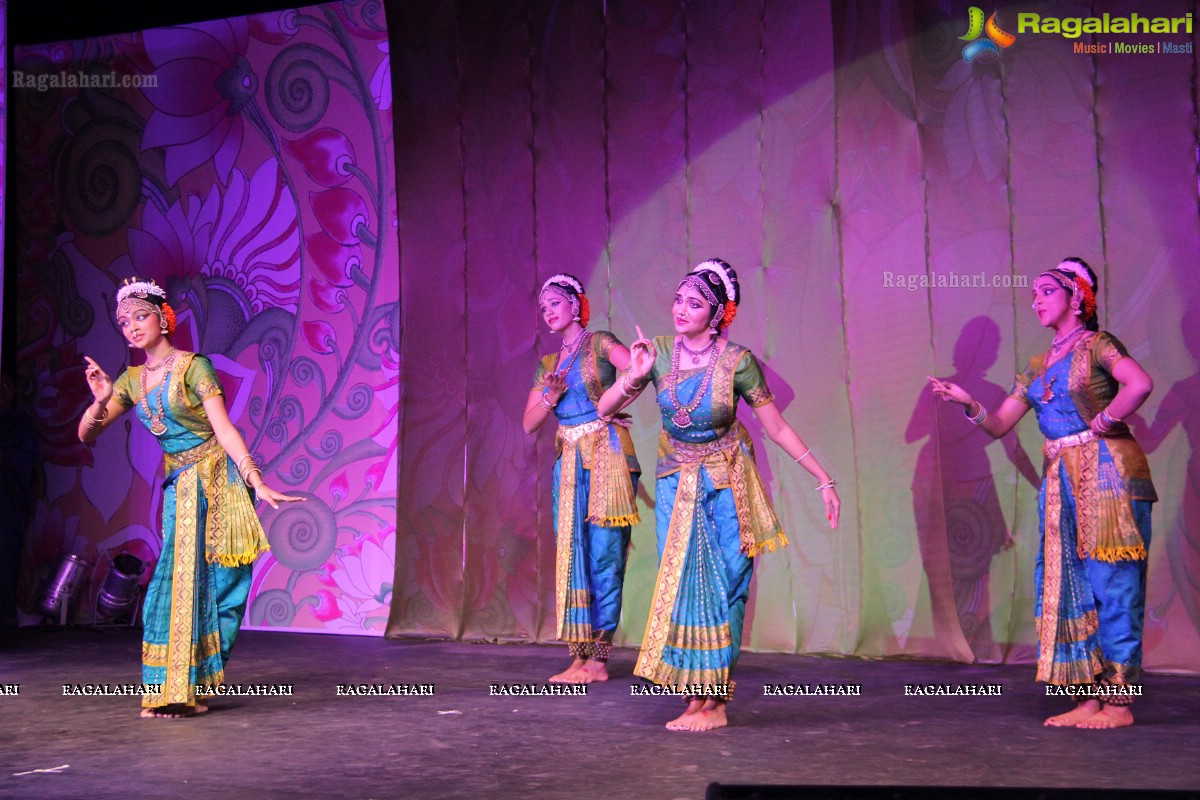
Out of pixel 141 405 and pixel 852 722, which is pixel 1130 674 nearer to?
pixel 852 722

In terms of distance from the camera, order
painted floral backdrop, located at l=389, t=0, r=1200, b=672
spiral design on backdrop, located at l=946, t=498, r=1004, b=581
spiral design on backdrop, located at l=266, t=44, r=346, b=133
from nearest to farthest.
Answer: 1. painted floral backdrop, located at l=389, t=0, r=1200, b=672
2. spiral design on backdrop, located at l=946, t=498, r=1004, b=581
3. spiral design on backdrop, located at l=266, t=44, r=346, b=133

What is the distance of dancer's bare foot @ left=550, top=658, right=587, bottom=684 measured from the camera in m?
4.65

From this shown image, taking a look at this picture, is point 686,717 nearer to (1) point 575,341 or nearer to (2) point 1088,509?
(2) point 1088,509

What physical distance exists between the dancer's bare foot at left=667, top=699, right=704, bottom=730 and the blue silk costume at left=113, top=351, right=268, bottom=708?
4.76 ft

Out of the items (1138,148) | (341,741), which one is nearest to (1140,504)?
(1138,148)

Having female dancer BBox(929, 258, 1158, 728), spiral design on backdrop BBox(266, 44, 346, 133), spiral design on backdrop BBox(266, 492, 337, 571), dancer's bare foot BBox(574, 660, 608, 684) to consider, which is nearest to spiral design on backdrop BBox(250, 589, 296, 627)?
spiral design on backdrop BBox(266, 492, 337, 571)

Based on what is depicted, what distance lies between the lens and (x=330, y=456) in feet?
21.0

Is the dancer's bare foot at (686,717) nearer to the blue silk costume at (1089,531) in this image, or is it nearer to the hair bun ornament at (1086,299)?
the blue silk costume at (1089,531)

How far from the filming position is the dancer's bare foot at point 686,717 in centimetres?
376

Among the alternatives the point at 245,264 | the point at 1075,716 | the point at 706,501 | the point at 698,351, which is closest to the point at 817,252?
the point at 698,351

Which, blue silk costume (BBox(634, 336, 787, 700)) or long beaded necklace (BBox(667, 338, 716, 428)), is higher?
long beaded necklace (BBox(667, 338, 716, 428))

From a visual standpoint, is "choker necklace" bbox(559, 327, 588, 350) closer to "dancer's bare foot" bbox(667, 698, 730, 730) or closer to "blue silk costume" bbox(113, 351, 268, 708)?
"blue silk costume" bbox(113, 351, 268, 708)

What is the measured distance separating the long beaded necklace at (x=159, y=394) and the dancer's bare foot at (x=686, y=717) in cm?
189

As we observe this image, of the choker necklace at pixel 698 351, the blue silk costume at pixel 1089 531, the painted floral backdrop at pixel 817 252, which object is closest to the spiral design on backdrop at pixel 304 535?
the painted floral backdrop at pixel 817 252
